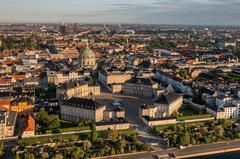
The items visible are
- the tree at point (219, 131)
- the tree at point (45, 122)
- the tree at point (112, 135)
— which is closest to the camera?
the tree at point (112, 135)

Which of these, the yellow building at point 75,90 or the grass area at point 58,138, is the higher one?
the yellow building at point 75,90

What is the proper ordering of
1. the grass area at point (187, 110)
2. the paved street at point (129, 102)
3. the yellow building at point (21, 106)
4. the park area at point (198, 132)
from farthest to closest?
the grass area at point (187, 110) < the yellow building at point (21, 106) < the paved street at point (129, 102) < the park area at point (198, 132)

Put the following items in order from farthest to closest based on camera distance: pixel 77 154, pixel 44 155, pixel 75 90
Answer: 1. pixel 75 90
2. pixel 77 154
3. pixel 44 155

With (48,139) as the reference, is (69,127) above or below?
below

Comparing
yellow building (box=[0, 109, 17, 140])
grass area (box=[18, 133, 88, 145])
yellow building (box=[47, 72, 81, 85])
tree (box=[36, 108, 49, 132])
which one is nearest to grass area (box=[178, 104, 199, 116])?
grass area (box=[18, 133, 88, 145])

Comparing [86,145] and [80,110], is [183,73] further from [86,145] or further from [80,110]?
[86,145]

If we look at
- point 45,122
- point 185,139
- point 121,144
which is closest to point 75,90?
point 45,122

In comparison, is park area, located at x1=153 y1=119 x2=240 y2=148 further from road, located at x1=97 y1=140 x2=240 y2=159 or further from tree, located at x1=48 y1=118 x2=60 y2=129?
tree, located at x1=48 y1=118 x2=60 y2=129

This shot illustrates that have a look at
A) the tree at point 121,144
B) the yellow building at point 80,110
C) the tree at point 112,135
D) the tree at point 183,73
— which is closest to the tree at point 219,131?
the tree at point 121,144

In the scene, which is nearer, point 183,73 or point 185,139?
point 185,139

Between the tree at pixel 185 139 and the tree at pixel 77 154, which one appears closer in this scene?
the tree at pixel 77 154

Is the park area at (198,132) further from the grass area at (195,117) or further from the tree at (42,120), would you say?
the tree at (42,120)
